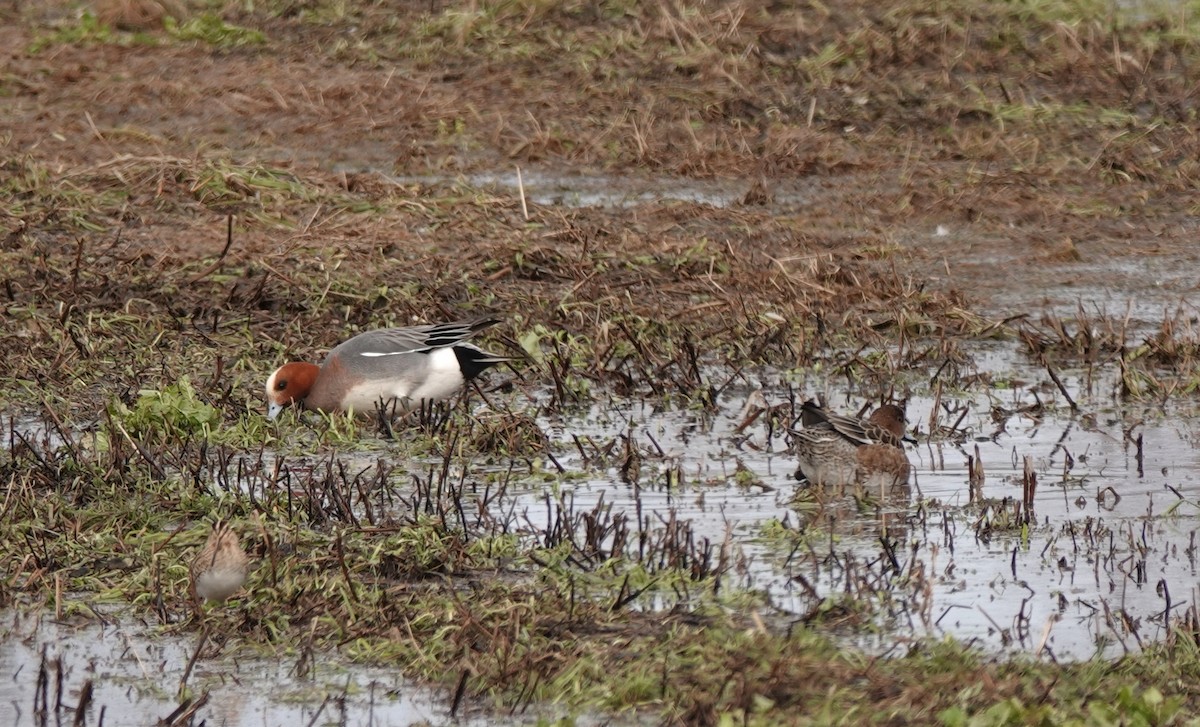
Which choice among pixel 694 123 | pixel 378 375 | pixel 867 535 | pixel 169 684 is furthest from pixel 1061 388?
pixel 694 123

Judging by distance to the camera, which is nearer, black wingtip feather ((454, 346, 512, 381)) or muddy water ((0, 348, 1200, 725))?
muddy water ((0, 348, 1200, 725))

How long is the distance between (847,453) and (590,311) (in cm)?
264

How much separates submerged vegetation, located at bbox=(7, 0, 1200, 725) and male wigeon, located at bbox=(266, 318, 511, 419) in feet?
0.36

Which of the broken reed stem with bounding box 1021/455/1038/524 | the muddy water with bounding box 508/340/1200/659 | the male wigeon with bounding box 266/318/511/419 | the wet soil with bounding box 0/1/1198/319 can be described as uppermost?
the wet soil with bounding box 0/1/1198/319

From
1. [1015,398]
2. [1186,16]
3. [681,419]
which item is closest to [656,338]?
[681,419]

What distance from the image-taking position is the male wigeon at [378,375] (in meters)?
7.76

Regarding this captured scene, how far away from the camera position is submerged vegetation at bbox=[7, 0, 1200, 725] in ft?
17.4

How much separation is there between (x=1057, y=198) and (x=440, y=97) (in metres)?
4.23

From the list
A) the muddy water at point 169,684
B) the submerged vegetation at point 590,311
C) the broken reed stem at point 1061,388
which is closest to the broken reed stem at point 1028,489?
the submerged vegetation at point 590,311

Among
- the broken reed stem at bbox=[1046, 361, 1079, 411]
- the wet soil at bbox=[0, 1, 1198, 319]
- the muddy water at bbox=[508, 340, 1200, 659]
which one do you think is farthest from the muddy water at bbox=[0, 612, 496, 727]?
the wet soil at bbox=[0, 1, 1198, 319]

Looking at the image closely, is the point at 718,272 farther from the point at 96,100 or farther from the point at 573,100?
the point at 96,100

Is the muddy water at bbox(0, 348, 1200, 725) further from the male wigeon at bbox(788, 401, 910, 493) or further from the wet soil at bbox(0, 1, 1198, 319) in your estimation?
the wet soil at bbox(0, 1, 1198, 319)

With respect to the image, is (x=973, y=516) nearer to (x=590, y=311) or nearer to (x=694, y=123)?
(x=590, y=311)

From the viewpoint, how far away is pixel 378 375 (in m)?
7.82
